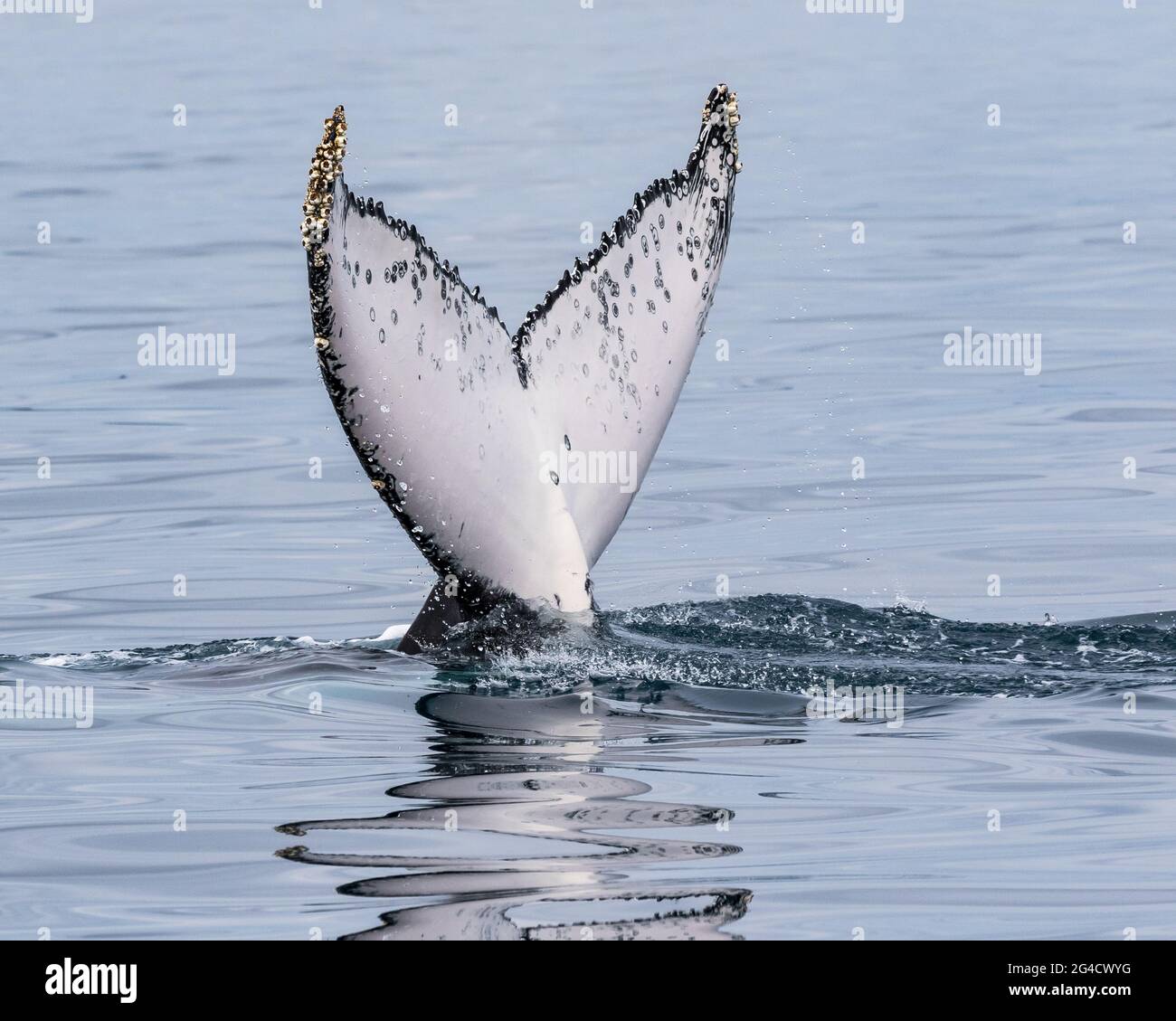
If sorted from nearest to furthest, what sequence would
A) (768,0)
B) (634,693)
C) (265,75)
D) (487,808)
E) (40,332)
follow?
(487,808)
(634,693)
(40,332)
(265,75)
(768,0)

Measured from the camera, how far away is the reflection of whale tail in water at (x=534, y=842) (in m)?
6.43

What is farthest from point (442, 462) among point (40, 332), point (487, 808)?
point (40, 332)

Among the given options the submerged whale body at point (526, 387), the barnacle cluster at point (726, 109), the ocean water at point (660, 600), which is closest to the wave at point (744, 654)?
the ocean water at point (660, 600)

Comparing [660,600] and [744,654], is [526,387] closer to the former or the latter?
[744,654]

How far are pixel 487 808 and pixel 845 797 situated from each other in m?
1.25

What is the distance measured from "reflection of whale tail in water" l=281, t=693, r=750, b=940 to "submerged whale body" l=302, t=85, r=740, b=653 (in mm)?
570

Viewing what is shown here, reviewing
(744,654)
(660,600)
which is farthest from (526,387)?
(660,600)

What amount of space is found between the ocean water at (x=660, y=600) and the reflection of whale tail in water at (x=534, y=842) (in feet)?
0.07

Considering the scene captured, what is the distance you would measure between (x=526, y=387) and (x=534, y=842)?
213 centimetres

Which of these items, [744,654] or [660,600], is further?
[660,600]

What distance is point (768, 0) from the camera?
74250 mm

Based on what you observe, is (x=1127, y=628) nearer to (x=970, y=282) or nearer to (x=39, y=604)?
(x=39, y=604)

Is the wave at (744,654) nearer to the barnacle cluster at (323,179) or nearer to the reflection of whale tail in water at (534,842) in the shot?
the reflection of whale tail in water at (534,842)

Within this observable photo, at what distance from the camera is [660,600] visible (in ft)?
39.2
